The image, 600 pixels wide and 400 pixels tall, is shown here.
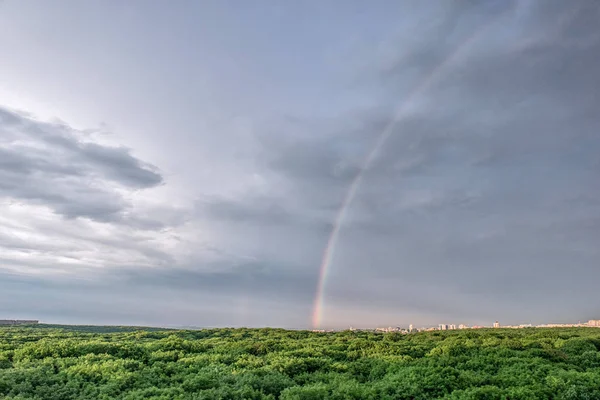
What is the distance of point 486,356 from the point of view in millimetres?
23547

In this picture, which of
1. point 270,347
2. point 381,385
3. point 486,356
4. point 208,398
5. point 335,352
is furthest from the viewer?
point 270,347

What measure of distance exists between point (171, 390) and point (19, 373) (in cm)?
684

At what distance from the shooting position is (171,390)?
608 inches

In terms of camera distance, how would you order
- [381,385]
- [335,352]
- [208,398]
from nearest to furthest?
[208,398], [381,385], [335,352]

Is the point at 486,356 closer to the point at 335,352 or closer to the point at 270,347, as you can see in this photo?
the point at 335,352

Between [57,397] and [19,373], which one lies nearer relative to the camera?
[57,397]

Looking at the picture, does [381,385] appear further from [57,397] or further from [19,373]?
[19,373]

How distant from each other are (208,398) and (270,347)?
14.9m

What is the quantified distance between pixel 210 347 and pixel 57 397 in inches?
625

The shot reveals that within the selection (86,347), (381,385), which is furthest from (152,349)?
(381,385)

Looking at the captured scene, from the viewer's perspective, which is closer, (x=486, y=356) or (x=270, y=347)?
(x=486, y=356)

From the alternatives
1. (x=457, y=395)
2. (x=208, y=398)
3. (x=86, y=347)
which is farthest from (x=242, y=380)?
(x=86, y=347)

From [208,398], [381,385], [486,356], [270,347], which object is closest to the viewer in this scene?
[208,398]

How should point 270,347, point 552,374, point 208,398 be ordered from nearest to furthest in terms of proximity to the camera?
point 208,398 < point 552,374 < point 270,347
